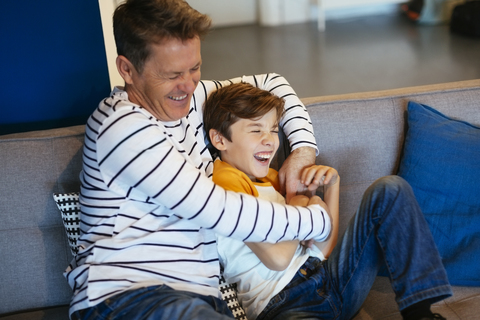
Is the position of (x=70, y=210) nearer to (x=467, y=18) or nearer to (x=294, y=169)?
(x=294, y=169)

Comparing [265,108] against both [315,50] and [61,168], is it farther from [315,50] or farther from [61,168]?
[315,50]

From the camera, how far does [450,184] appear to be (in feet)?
5.54

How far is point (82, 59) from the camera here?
1960 mm

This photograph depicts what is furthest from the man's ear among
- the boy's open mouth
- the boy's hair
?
the boy's open mouth

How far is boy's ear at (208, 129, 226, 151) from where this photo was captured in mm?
1652

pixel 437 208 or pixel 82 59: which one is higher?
pixel 82 59

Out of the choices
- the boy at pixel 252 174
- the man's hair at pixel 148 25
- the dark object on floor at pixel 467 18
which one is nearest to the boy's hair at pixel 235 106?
the boy at pixel 252 174

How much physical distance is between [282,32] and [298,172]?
14.2 ft

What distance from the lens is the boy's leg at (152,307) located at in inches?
47.2

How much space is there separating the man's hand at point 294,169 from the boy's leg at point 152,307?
0.53 meters

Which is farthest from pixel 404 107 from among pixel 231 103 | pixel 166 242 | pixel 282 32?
pixel 282 32

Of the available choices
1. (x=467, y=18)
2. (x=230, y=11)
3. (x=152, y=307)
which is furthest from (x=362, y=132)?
(x=230, y=11)

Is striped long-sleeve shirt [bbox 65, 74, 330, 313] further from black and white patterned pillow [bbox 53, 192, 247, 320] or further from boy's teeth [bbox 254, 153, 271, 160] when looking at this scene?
boy's teeth [bbox 254, 153, 271, 160]

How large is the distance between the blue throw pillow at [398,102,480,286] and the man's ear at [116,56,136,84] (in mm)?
1015
